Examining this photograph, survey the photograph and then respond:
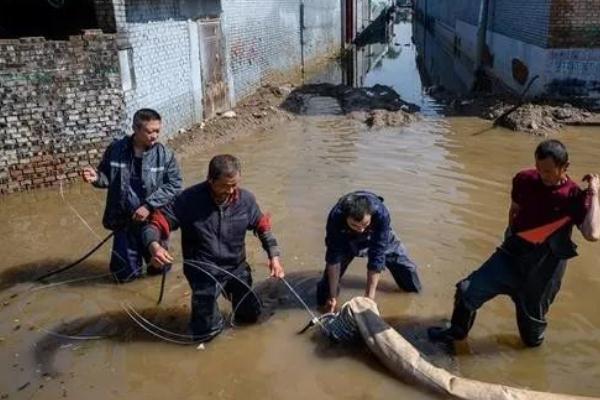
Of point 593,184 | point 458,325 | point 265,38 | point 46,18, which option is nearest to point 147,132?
point 458,325

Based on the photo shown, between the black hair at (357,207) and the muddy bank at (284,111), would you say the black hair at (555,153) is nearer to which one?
the black hair at (357,207)

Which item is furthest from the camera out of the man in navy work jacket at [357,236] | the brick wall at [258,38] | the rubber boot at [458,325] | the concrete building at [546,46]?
the brick wall at [258,38]

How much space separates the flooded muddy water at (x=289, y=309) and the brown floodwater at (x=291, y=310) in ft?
0.05

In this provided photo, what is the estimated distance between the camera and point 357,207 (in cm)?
431

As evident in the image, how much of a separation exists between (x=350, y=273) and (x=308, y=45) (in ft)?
62.6

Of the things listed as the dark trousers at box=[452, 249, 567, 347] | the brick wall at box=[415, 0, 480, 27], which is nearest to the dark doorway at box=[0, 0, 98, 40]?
the dark trousers at box=[452, 249, 567, 347]

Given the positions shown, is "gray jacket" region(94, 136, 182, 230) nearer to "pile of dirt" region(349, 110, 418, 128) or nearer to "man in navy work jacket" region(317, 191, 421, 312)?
"man in navy work jacket" region(317, 191, 421, 312)

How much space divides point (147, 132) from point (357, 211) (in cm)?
204

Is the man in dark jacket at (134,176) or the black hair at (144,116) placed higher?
the black hair at (144,116)

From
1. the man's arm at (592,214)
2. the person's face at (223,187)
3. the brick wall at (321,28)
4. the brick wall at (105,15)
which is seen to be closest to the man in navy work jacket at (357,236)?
the person's face at (223,187)

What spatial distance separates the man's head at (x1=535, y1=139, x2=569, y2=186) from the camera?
3.79m

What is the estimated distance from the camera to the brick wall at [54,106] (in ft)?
26.8

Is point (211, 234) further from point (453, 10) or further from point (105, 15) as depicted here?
point (453, 10)

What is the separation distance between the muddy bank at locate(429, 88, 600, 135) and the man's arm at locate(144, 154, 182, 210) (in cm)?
829
